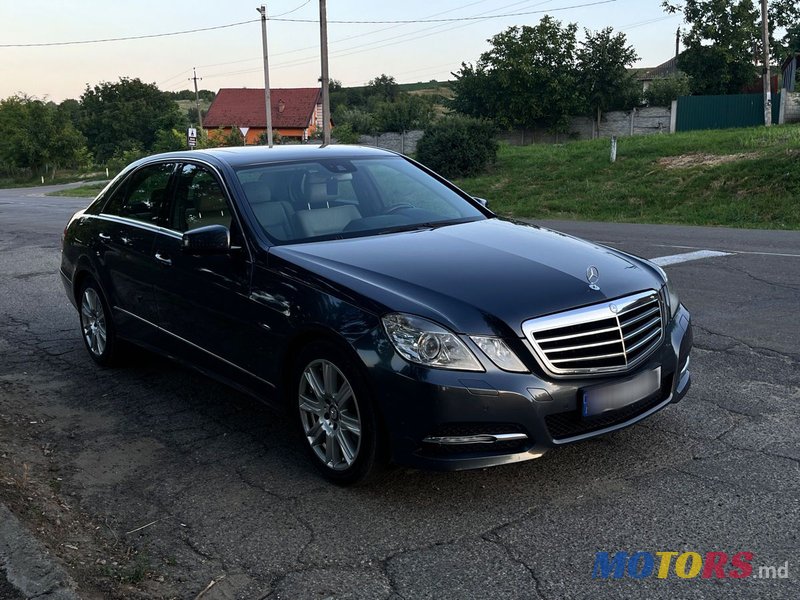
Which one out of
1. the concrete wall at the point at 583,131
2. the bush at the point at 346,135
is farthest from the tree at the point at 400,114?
the concrete wall at the point at 583,131

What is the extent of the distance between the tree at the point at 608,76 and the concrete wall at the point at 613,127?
1467 mm

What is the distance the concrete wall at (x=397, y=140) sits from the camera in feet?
135

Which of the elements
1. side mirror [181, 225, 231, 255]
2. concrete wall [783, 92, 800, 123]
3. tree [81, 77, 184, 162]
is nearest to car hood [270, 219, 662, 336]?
side mirror [181, 225, 231, 255]

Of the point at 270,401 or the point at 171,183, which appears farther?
the point at 171,183

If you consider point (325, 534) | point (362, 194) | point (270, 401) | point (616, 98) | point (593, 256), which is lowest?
point (325, 534)

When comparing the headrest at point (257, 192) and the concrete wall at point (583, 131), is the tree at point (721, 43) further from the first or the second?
the headrest at point (257, 192)

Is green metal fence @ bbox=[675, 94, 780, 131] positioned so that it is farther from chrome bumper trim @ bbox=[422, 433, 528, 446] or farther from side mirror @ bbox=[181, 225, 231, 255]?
chrome bumper trim @ bbox=[422, 433, 528, 446]

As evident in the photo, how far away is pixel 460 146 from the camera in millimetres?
25938

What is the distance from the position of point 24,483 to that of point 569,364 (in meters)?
2.70

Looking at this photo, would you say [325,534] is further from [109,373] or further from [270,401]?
[109,373]

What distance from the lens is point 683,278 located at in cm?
885

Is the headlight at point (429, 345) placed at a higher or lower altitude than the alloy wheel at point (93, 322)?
higher

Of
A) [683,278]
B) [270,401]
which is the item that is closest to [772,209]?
[683,278]

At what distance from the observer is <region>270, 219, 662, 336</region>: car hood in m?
3.62
